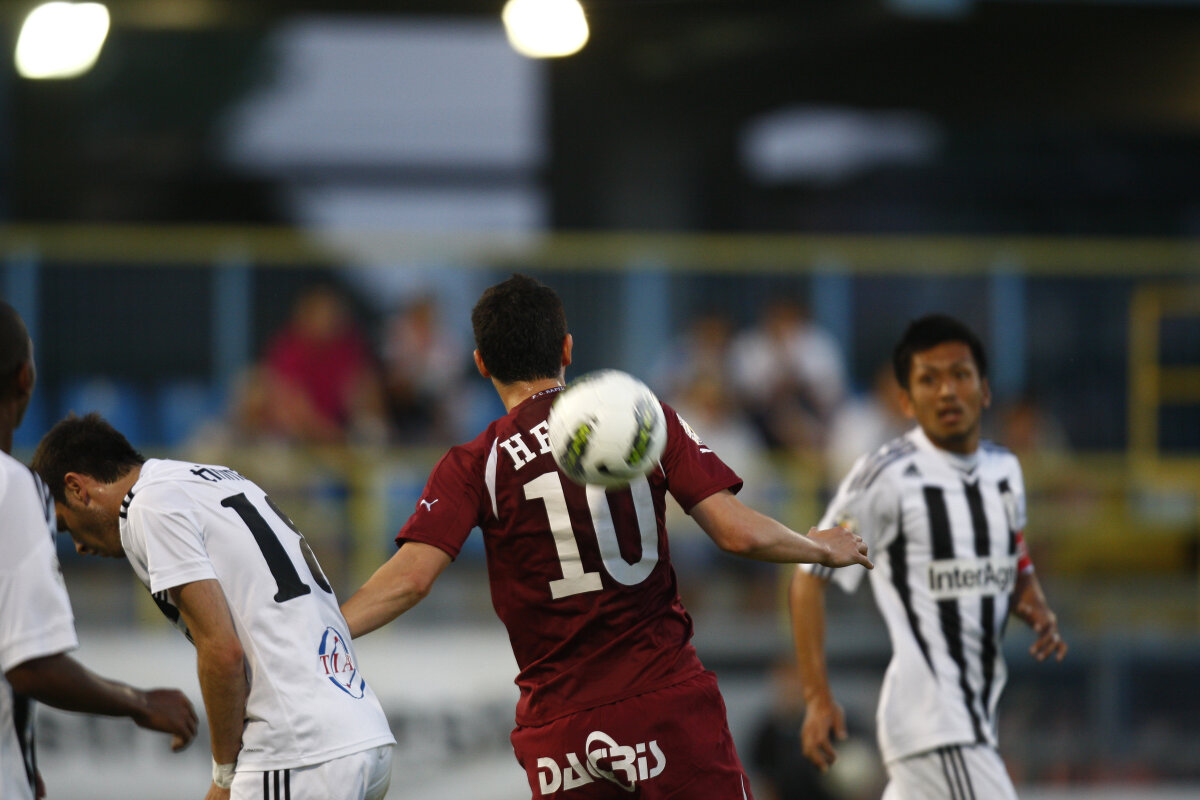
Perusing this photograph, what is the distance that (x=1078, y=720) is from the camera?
31.4ft

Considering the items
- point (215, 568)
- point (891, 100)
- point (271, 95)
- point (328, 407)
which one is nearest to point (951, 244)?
point (891, 100)

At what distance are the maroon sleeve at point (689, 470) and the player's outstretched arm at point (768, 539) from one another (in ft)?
0.10

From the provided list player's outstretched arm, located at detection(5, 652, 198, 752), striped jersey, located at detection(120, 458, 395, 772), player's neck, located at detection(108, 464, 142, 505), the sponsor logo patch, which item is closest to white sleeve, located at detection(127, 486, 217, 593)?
striped jersey, located at detection(120, 458, 395, 772)

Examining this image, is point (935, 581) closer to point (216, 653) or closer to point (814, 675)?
point (814, 675)

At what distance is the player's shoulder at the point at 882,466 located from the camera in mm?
4902

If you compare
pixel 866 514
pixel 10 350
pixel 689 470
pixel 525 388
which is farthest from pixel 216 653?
pixel 866 514

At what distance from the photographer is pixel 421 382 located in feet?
34.3

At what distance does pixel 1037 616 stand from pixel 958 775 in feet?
2.31

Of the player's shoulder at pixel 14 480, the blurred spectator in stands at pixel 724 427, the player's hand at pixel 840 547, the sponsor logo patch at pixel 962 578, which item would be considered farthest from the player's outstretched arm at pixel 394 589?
the blurred spectator in stands at pixel 724 427

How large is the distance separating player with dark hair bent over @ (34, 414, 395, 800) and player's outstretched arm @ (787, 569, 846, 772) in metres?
1.63

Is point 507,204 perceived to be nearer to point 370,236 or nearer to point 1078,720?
point 370,236

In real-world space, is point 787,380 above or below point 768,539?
above

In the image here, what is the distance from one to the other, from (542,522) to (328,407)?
7.00m

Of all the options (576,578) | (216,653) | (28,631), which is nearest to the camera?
(28,631)
